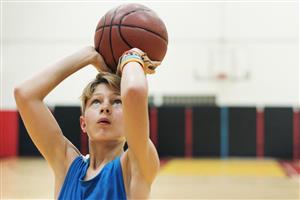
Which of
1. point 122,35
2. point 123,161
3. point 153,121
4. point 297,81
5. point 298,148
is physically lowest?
point 298,148

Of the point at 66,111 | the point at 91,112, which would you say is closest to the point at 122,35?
the point at 91,112

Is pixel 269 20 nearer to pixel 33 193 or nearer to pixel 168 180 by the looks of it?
pixel 168 180

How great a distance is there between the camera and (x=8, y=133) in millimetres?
10250

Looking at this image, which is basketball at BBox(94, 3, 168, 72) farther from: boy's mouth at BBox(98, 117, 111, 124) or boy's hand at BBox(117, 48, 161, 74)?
boy's mouth at BBox(98, 117, 111, 124)

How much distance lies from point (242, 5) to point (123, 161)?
33.5ft

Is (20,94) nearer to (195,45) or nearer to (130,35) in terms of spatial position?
(130,35)

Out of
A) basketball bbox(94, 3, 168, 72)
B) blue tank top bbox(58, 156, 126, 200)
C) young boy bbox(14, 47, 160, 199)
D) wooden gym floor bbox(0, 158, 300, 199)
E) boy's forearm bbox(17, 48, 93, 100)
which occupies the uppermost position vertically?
basketball bbox(94, 3, 168, 72)

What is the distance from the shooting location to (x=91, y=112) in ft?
6.07

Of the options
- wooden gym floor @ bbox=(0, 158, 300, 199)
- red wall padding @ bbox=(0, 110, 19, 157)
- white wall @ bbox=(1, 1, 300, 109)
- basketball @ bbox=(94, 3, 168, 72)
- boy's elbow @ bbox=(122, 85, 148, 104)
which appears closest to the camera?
boy's elbow @ bbox=(122, 85, 148, 104)

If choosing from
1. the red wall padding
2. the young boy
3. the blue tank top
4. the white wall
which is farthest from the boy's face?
the white wall

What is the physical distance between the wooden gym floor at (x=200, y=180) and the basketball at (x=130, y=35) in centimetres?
368

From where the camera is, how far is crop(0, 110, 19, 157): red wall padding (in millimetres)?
10078

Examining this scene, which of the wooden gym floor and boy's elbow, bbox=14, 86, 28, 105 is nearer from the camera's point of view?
boy's elbow, bbox=14, 86, 28, 105

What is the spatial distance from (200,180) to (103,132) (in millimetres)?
5522
